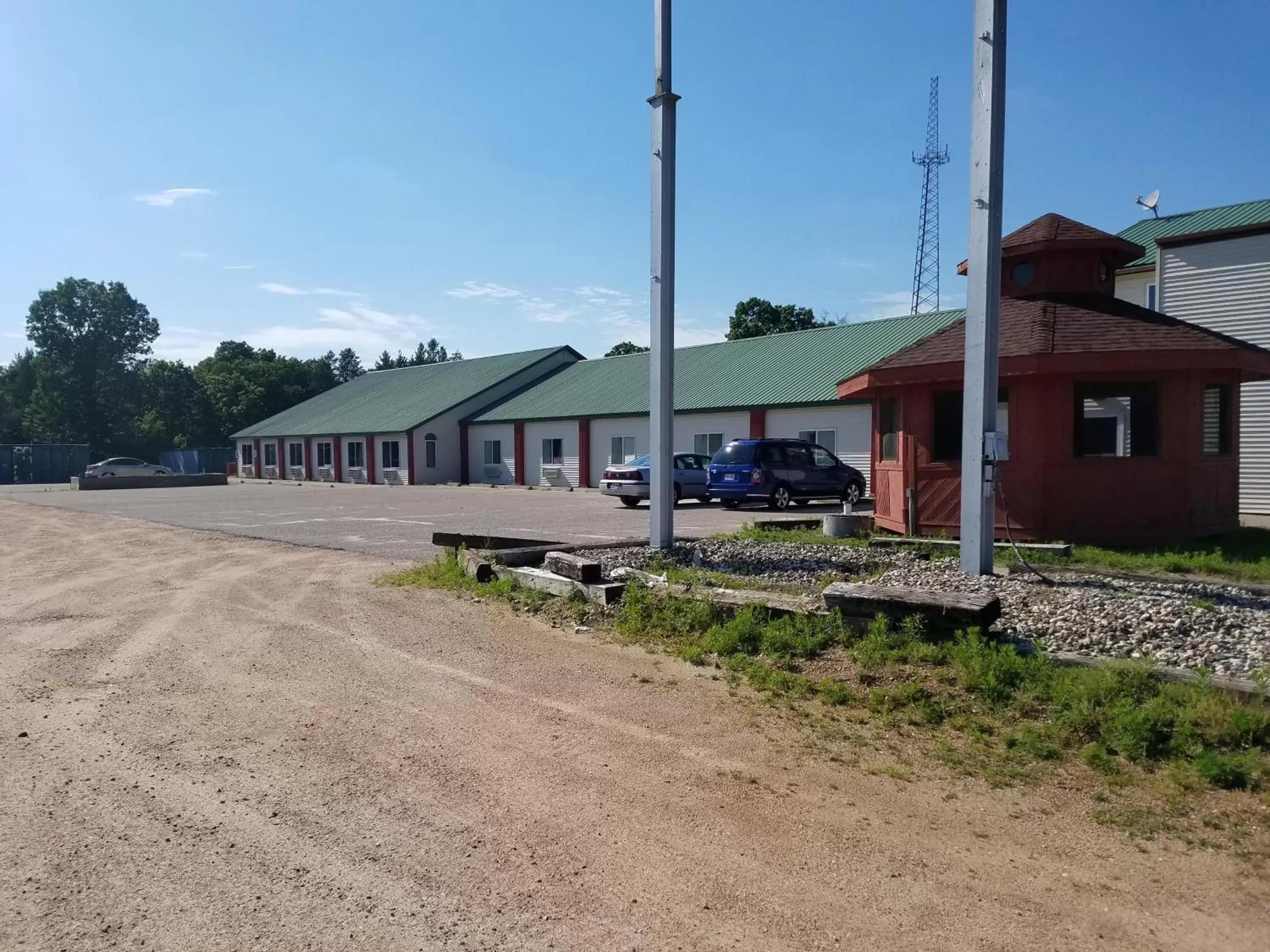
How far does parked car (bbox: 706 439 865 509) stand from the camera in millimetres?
23562

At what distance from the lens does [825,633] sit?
7.27m

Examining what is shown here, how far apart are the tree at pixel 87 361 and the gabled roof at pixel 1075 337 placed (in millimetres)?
84195

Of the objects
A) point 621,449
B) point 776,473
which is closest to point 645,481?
point 776,473

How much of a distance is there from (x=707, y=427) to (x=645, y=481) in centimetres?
829

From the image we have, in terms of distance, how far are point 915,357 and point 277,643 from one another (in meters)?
10.2

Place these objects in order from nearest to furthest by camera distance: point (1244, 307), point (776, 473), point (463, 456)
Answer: point (1244, 307) → point (776, 473) → point (463, 456)

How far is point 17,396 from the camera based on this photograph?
8975 cm

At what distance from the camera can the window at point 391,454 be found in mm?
46500

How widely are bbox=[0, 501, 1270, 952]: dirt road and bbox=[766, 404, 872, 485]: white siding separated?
74.8 feet

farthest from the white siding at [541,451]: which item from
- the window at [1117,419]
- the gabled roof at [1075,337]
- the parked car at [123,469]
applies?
the window at [1117,419]

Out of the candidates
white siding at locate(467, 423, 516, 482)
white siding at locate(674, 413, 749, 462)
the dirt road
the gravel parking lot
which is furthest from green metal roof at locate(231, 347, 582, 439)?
the dirt road

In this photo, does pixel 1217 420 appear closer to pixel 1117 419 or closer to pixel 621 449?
pixel 1117 419

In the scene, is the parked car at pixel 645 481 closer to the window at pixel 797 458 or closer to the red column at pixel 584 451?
the window at pixel 797 458

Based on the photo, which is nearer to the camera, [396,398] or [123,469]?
[396,398]
